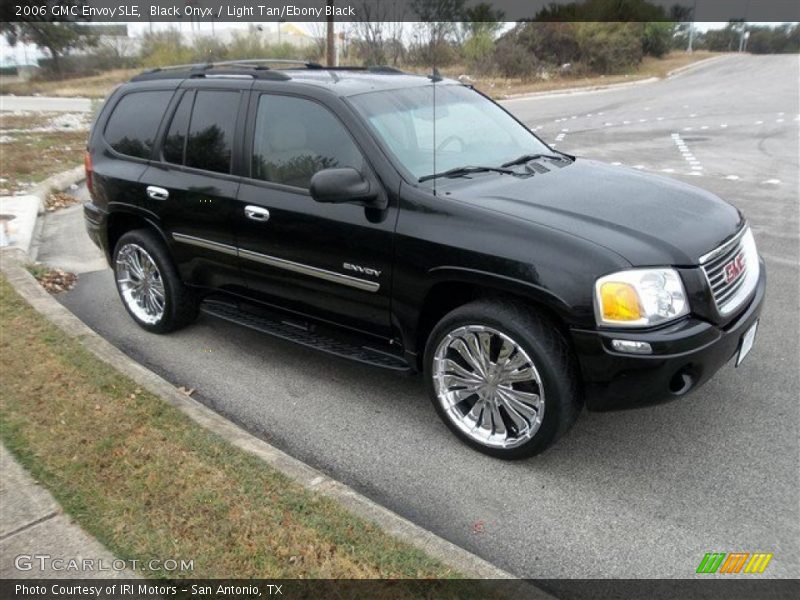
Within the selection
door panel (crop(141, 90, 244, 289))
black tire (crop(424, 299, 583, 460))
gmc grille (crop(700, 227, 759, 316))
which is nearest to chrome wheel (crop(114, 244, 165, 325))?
→ door panel (crop(141, 90, 244, 289))

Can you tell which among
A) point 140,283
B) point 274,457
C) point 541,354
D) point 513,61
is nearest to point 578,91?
point 513,61

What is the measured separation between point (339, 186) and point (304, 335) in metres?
1.18

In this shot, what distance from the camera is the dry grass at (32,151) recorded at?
10906 millimetres

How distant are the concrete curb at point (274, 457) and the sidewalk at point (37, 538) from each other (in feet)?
2.73

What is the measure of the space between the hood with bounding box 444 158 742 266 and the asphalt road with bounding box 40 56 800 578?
3.57 ft

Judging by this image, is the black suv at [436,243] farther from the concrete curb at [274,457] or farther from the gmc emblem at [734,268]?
the concrete curb at [274,457]

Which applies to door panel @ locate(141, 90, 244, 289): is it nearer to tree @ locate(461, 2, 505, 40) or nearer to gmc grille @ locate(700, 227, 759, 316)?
gmc grille @ locate(700, 227, 759, 316)

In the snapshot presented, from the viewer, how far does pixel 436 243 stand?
3385 millimetres

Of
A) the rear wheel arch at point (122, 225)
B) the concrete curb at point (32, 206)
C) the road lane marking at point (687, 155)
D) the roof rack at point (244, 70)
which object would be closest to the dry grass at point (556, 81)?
the road lane marking at point (687, 155)

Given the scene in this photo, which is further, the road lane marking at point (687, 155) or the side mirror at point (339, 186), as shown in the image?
the road lane marking at point (687, 155)

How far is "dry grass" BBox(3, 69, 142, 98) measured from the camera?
110 ft

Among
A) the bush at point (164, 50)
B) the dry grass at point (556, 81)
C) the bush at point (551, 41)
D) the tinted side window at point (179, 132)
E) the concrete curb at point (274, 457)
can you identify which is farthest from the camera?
the bush at point (551, 41)

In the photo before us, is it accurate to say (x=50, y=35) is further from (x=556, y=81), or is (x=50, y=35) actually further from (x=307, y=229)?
(x=307, y=229)

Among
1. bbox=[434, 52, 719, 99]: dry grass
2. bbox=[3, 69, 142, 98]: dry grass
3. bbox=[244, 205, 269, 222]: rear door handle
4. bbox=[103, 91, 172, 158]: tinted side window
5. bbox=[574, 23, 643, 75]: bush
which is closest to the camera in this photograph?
bbox=[244, 205, 269, 222]: rear door handle
